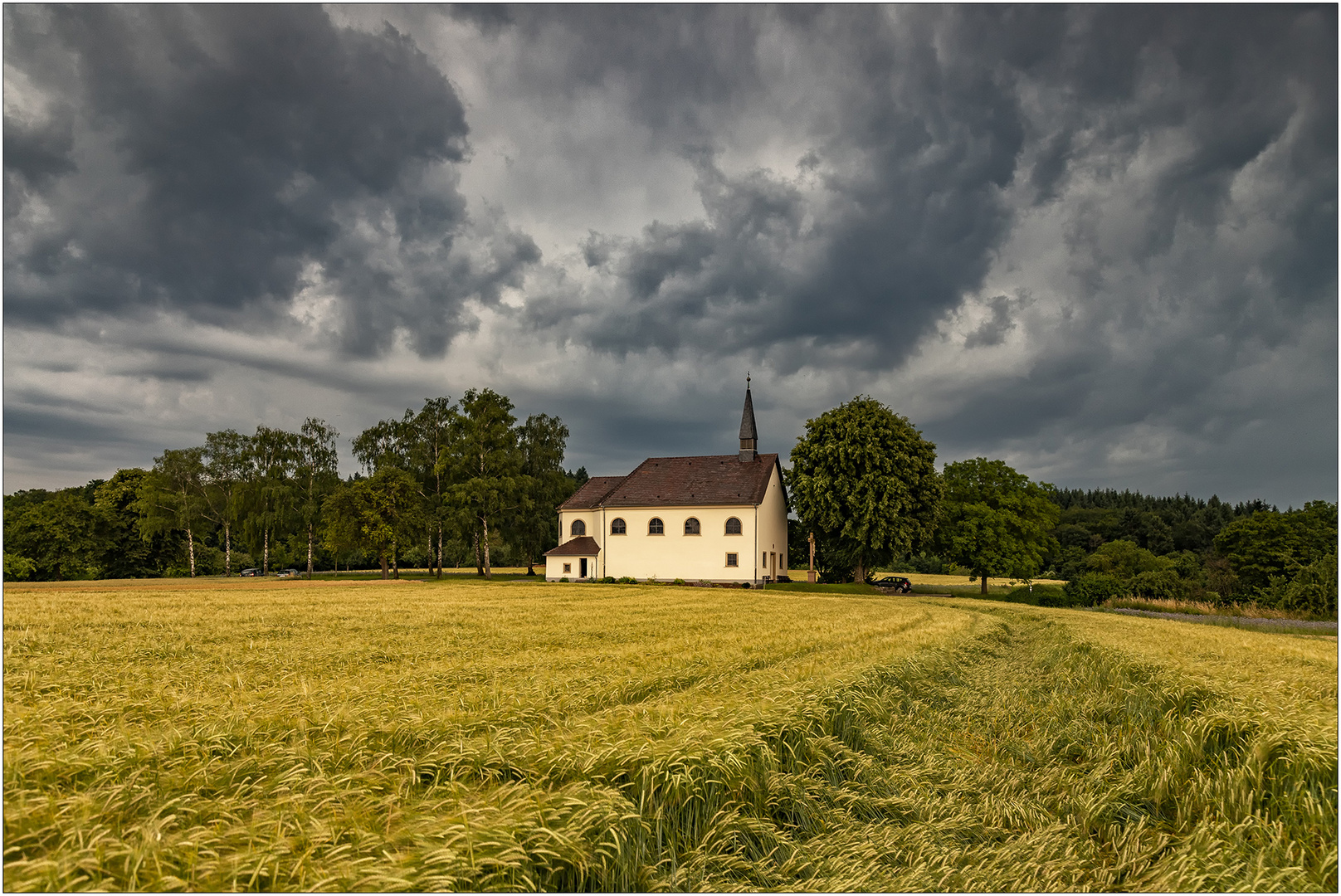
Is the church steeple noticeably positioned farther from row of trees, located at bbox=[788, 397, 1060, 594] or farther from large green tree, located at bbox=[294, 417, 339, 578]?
large green tree, located at bbox=[294, 417, 339, 578]

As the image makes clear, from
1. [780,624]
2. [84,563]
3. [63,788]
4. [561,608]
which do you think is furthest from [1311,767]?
[84,563]

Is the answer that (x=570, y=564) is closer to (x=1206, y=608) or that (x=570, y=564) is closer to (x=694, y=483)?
(x=694, y=483)

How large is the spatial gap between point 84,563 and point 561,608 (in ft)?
190

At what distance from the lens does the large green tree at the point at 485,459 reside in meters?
49.8

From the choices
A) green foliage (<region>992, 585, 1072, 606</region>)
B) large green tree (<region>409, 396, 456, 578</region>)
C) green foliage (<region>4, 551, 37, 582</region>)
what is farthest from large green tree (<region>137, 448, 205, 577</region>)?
green foliage (<region>992, 585, 1072, 606</region>)

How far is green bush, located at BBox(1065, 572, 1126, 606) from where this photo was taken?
3894 centimetres

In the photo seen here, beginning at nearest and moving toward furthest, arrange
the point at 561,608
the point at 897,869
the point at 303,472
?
the point at 897,869 → the point at 561,608 → the point at 303,472

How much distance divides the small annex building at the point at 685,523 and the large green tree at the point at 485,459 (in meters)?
5.58

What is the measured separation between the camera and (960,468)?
5156cm

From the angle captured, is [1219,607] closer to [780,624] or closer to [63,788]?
[780,624]

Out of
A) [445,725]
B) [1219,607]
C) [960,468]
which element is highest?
[960,468]

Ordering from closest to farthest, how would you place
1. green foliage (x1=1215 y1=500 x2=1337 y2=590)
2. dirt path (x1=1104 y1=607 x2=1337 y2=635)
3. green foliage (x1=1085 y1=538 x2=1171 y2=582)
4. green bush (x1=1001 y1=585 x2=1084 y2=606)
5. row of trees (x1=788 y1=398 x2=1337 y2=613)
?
1. dirt path (x1=1104 y1=607 x2=1337 y2=635)
2. green bush (x1=1001 y1=585 x2=1084 y2=606)
3. row of trees (x1=788 y1=398 x2=1337 y2=613)
4. green foliage (x1=1215 y1=500 x2=1337 y2=590)
5. green foliage (x1=1085 y1=538 x2=1171 y2=582)

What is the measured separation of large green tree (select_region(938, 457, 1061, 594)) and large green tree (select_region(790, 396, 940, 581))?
13.6 ft

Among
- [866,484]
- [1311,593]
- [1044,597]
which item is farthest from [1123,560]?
[866,484]
